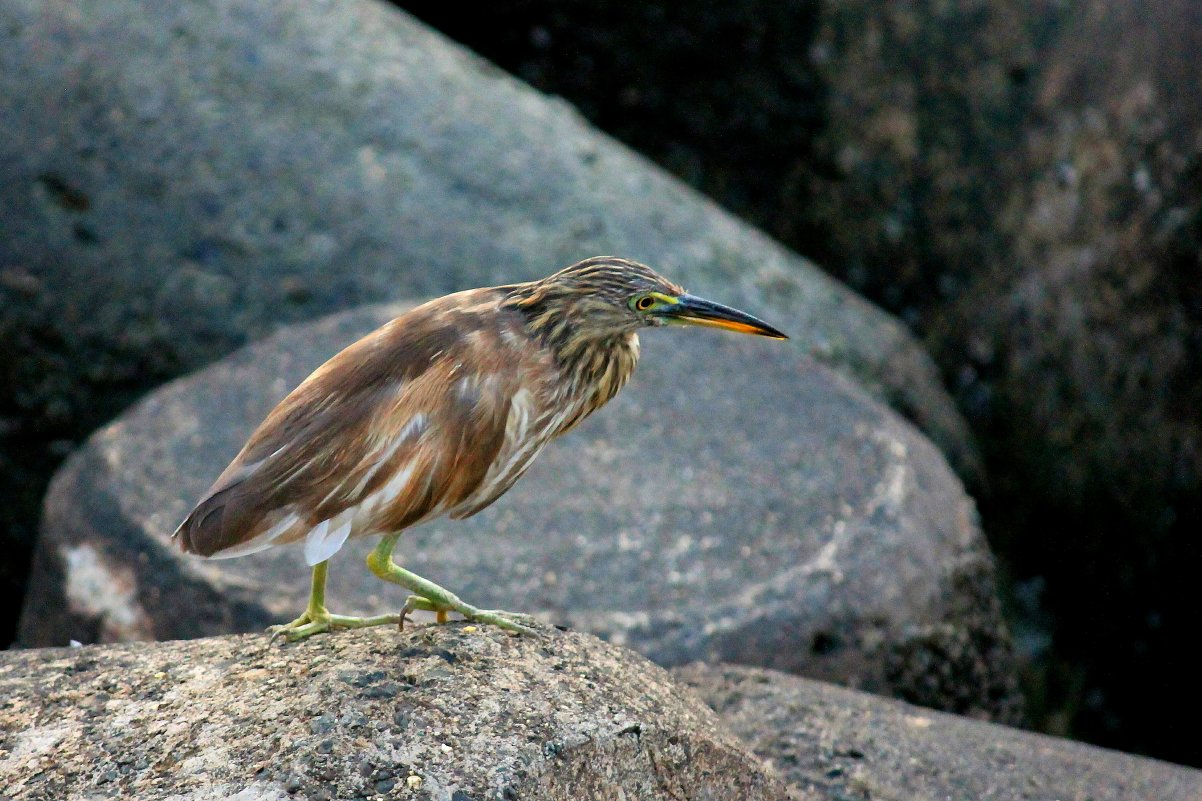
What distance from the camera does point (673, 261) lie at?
5211 mm

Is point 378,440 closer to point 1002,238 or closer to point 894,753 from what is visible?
point 894,753

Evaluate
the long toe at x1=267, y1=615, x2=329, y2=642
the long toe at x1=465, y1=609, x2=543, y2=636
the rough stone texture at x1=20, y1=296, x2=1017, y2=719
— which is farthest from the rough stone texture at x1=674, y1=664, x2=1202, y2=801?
the long toe at x1=267, y1=615, x2=329, y2=642

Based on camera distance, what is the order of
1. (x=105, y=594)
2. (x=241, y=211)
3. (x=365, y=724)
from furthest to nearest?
1. (x=241, y=211)
2. (x=105, y=594)
3. (x=365, y=724)

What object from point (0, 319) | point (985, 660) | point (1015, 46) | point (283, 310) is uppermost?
point (1015, 46)

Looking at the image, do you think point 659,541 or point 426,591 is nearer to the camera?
point 426,591

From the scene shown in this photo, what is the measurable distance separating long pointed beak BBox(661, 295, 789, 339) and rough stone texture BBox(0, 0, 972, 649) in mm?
2248

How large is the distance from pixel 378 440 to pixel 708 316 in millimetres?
685

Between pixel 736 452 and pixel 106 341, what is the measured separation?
228 centimetres

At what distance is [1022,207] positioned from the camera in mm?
5930

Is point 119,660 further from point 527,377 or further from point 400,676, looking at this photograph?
point 527,377

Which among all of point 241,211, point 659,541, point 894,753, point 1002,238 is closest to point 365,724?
point 894,753

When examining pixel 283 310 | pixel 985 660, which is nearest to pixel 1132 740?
pixel 985 660

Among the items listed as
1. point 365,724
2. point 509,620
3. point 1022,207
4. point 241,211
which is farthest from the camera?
point 1022,207

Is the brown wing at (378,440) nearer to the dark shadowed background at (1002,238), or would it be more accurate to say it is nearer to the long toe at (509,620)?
the long toe at (509,620)
